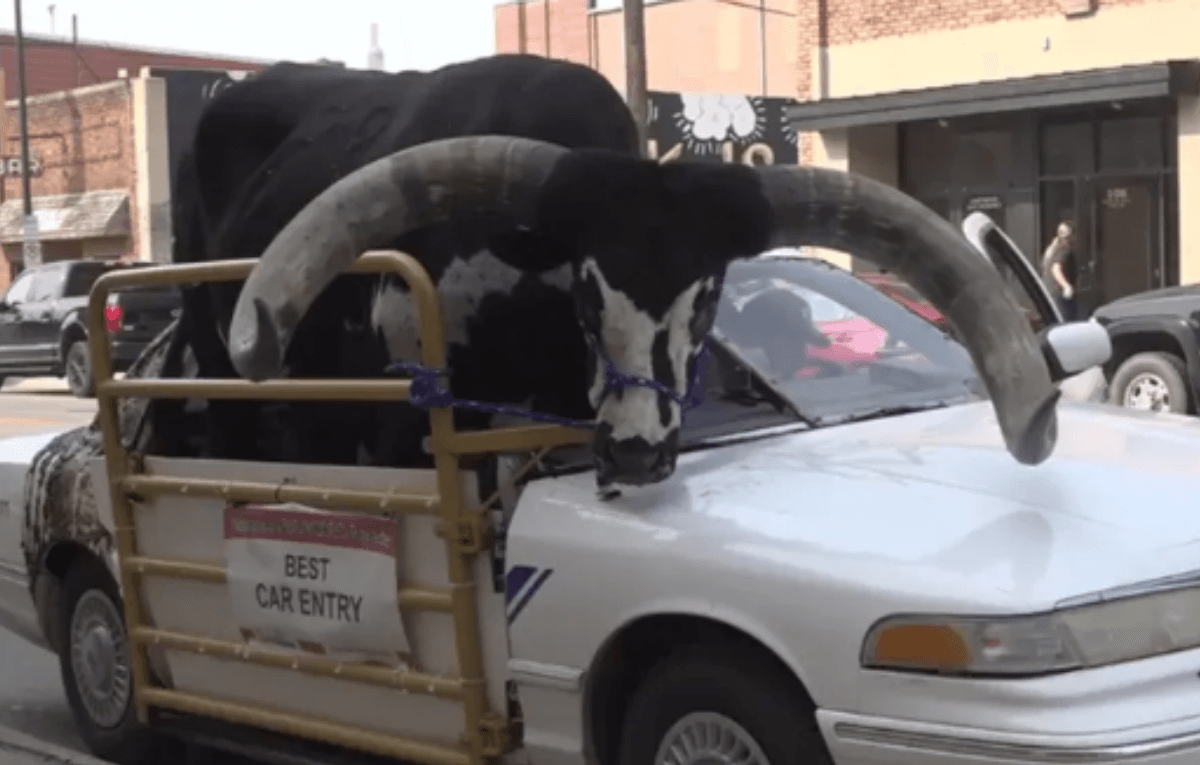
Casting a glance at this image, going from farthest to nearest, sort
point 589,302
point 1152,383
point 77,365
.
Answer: point 77,365 < point 1152,383 < point 589,302

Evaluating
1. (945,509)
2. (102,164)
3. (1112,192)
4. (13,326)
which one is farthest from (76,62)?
(945,509)

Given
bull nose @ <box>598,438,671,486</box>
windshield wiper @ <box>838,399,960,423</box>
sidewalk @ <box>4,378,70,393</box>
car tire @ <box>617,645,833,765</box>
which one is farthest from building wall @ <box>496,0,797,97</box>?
car tire @ <box>617,645,833,765</box>

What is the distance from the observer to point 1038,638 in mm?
3955

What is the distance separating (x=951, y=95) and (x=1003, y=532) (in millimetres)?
21315

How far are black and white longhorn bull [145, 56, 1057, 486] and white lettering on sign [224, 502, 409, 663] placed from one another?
1.08 ft

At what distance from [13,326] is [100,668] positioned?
72.8 feet

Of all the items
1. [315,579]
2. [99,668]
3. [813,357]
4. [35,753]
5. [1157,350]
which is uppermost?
[813,357]

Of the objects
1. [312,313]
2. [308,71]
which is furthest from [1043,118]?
[312,313]

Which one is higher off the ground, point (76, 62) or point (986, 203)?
point (76, 62)

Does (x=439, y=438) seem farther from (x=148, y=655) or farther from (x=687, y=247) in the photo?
(x=148, y=655)

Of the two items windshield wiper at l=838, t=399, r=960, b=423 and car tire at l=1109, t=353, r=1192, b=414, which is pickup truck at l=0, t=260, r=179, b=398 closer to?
car tire at l=1109, t=353, r=1192, b=414

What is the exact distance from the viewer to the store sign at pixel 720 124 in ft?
104

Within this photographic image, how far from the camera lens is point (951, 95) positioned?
24.8m

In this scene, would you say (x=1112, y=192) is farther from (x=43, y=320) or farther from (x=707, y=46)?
(x=43, y=320)
